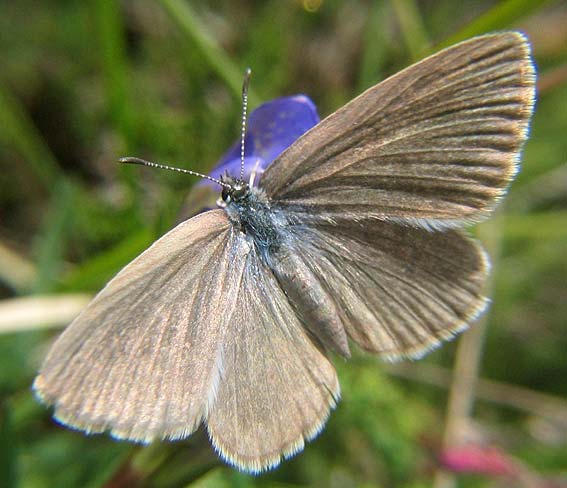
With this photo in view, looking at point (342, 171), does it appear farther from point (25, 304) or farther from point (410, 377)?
point (410, 377)

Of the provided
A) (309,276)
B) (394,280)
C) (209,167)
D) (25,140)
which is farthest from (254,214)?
(25,140)

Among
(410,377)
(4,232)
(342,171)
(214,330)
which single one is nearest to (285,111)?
(342,171)

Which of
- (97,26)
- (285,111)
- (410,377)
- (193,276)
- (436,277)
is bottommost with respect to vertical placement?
(410,377)

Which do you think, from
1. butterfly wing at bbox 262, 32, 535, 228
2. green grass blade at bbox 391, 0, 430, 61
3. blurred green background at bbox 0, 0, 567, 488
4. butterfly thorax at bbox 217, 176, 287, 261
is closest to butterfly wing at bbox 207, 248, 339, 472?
butterfly thorax at bbox 217, 176, 287, 261

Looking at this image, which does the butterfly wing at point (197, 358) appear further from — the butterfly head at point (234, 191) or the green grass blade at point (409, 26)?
the green grass blade at point (409, 26)

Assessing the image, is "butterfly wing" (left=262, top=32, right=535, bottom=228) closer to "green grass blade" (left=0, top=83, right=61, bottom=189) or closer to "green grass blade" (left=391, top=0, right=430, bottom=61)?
"green grass blade" (left=391, top=0, right=430, bottom=61)

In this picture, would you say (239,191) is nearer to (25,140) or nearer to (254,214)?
(254,214)
